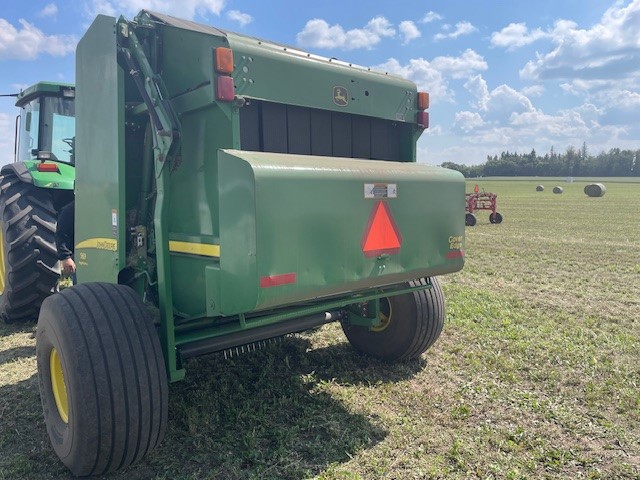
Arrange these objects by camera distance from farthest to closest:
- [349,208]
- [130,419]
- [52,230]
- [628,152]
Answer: [628,152] → [52,230] → [349,208] → [130,419]

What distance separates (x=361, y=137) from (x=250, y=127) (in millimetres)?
938

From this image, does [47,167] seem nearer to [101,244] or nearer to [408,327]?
[101,244]

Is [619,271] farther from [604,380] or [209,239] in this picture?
[209,239]

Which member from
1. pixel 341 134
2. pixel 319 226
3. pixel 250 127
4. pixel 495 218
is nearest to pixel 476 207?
pixel 495 218

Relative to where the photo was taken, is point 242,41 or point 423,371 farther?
point 423,371

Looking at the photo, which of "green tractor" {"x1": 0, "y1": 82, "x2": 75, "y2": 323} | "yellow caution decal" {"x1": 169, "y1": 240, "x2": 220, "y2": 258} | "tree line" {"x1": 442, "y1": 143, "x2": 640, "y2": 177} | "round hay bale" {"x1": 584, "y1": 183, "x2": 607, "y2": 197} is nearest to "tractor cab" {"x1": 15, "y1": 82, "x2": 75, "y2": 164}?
"green tractor" {"x1": 0, "y1": 82, "x2": 75, "y2": 323}

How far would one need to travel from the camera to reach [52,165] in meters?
5.48

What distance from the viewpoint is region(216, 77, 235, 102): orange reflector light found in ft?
9.09

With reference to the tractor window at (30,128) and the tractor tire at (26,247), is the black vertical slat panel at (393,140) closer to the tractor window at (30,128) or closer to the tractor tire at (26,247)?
the tractor tire at (26,247)

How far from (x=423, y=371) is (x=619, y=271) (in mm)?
5810

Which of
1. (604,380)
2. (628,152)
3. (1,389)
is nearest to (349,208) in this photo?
(604,380)

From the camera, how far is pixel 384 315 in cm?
462

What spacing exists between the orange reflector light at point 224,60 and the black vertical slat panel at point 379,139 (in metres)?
1.32

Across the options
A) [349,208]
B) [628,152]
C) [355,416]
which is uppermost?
[628,152]
